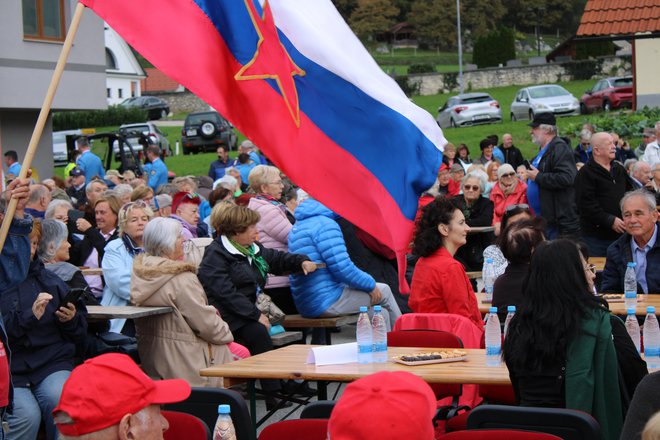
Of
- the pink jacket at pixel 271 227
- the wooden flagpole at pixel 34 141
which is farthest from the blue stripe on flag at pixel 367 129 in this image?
the pink jacket at pixel 271 227

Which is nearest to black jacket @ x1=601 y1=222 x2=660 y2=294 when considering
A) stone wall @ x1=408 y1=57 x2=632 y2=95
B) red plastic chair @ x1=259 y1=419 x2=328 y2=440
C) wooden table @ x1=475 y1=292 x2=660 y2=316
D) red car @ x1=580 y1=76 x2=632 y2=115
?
wooden table @ x1=475 y1=292 x2=660 y2=316

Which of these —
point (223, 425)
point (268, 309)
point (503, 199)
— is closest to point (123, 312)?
point (268, 309)

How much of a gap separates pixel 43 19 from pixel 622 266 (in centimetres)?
1949

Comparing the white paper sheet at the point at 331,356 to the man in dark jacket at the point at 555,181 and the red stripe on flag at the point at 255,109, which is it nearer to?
the red stripe on flag at the point at 255,109

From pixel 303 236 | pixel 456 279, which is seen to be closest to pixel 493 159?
pixel 303 236

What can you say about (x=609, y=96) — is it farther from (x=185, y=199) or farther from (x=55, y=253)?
(x=55, y=253)

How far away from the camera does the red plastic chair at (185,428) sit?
489 cm

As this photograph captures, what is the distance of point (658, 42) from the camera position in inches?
1030

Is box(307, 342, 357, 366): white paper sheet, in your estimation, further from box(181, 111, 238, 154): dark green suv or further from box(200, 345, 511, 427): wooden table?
box(181, 111, 238, 154): dark green suv

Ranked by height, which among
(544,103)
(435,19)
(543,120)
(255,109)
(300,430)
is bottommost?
(300,430)

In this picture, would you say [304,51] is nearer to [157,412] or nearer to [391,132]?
[391,132]

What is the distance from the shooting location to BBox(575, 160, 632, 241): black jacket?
11758 mm

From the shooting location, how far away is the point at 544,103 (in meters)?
41.3

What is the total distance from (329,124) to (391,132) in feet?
1.30
